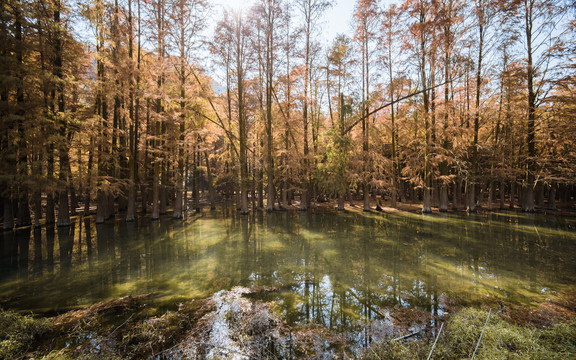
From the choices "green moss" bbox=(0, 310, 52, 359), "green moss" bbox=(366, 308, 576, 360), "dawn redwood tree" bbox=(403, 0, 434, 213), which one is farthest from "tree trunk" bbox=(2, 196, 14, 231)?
"dawn redwood tree" bbox=(403, 0, 434, 213)

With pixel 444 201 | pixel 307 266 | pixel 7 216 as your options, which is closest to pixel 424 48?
pixel 444 201

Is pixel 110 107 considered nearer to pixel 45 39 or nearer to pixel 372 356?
pixel 45 39

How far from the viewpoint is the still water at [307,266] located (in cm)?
548

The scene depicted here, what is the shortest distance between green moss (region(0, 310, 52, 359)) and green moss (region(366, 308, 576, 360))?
16.5 ft

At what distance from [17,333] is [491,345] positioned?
690cm

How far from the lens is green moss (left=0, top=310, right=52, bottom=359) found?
3.38 meters

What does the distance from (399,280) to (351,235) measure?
18.8 ft

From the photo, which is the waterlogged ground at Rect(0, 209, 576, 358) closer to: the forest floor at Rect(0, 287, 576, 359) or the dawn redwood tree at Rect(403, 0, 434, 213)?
the forest floor at Rect(0, 287, 576, 359)

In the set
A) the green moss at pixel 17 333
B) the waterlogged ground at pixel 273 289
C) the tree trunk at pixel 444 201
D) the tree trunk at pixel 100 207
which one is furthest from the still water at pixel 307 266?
the tree trunk at pixel 444 201

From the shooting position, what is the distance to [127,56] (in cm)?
1558

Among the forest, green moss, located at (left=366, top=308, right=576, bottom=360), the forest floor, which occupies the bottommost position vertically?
the forest floor

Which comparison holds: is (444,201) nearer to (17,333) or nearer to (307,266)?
(307,266)

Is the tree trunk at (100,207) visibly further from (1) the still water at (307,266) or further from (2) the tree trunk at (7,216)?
(2) the tree trunk at (7,216)

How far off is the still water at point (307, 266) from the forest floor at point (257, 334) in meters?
0.48
